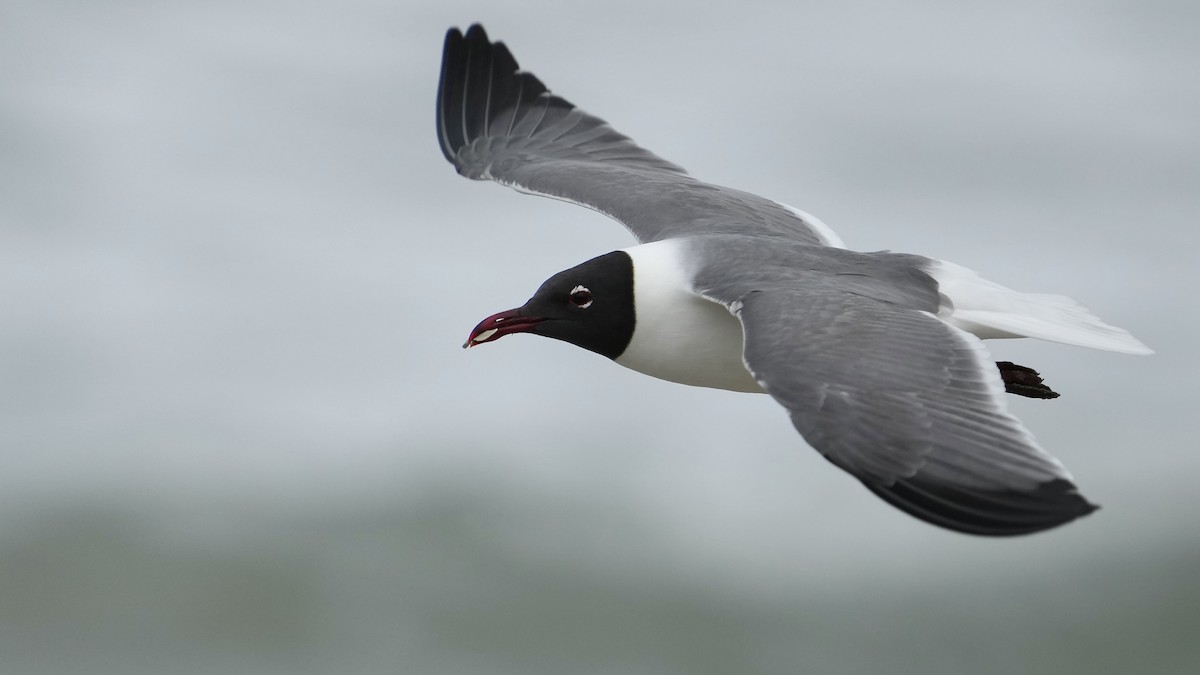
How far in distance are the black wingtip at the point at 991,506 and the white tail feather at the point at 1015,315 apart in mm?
1592

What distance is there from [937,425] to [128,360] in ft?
44.4

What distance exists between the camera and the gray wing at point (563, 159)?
25.4ft

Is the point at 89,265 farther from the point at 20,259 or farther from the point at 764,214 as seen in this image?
the point at 764,214

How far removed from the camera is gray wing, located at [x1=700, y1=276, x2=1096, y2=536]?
4.70 metres

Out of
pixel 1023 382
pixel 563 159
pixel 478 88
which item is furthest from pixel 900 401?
pixel 478 88

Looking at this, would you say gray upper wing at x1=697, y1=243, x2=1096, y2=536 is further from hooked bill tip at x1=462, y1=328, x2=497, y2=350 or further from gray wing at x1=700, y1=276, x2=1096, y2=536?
hooked bill tip at x1=462, y1=328, x2=497, y2=350

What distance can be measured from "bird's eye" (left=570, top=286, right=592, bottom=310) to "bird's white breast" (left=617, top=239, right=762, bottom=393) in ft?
0.67

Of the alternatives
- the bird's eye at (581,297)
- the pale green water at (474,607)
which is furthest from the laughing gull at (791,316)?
the pale green water at (474,607)

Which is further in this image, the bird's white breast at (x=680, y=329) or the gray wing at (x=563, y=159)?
the gray wing at (x=563, y=159)

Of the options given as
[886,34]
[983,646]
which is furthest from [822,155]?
[983,646]

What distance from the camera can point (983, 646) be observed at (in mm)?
13852

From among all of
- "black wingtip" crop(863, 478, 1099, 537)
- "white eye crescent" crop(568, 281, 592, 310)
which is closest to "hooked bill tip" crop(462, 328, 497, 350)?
"white eye crescent" crop(568, 281, 592, 310)

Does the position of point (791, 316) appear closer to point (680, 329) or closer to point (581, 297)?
point (680, 329)

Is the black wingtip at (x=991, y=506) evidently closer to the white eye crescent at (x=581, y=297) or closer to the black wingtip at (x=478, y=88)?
the white eye crescent at (x=581, y=297)
